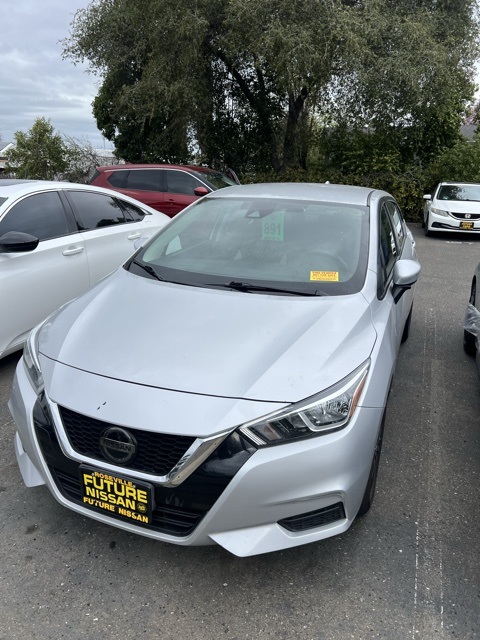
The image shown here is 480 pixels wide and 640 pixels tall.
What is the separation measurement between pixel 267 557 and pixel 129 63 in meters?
17.0

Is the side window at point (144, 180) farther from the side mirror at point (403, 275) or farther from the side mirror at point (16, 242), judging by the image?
the side mirror at point (403, 275)

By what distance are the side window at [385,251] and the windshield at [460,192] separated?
9.96 meters

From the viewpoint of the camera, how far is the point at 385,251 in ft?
11.0

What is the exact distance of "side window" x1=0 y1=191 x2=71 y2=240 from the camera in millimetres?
4195

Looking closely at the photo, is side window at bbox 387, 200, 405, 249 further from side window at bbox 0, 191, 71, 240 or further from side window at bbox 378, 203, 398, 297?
side window at bbox 0, 191, 71, 240

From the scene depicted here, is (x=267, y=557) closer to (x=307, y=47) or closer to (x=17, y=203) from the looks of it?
(x=17, y=203)

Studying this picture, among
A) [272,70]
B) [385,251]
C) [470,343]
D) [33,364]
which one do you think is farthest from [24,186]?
[272,70]

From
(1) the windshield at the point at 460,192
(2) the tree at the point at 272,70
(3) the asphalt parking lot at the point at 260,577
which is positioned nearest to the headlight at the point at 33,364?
(3) the asphalt parking lot at the point at 260,577

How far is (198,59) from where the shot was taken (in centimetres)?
1446

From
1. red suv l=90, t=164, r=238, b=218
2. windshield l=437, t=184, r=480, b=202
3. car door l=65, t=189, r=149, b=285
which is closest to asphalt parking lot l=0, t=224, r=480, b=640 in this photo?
car door l=65, t=189, r=149, b=285

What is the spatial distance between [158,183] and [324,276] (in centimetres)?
792

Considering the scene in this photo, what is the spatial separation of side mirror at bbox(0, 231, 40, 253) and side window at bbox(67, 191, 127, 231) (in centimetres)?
83

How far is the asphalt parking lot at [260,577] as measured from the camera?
203 centimetres

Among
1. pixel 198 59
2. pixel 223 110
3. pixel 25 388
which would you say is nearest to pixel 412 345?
pixel 25 388
